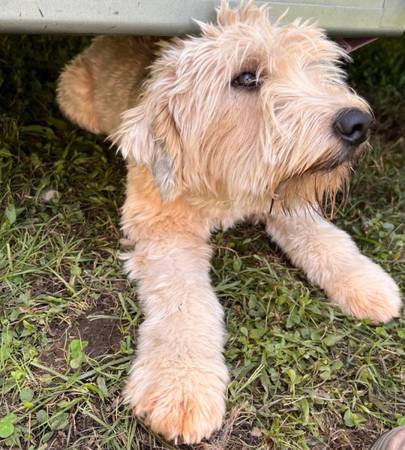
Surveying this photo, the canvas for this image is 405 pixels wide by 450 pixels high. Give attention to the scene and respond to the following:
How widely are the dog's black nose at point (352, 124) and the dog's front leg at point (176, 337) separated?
1.15 metres

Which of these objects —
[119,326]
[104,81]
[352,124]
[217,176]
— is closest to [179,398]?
[119,326]

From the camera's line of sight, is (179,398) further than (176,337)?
No

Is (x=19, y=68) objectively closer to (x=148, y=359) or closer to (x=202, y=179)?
(x=202, y=179)

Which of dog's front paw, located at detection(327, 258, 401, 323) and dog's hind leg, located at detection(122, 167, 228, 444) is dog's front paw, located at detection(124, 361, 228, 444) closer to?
dog's hind leg, located at detection(122, 167, 228, 444)

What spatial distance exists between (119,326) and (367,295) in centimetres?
142

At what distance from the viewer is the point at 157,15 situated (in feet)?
9.28

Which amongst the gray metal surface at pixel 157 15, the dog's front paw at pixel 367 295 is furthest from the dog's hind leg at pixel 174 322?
the gray metal surface at pixel 157 15

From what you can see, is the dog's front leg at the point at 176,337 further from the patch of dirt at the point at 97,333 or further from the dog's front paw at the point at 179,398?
the patch of dirt at the point at 97,333

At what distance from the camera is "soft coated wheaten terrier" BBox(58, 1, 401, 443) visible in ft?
8.62

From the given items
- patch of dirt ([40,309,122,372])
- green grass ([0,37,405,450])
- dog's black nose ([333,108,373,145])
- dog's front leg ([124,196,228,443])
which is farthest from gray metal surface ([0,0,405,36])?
patch of dirt ([40,309,122,372])

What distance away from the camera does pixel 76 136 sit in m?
4.68

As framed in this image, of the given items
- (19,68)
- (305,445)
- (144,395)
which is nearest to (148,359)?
(144,395)

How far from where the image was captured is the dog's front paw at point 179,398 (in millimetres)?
2432

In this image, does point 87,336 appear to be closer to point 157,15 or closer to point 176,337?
point 176,337
